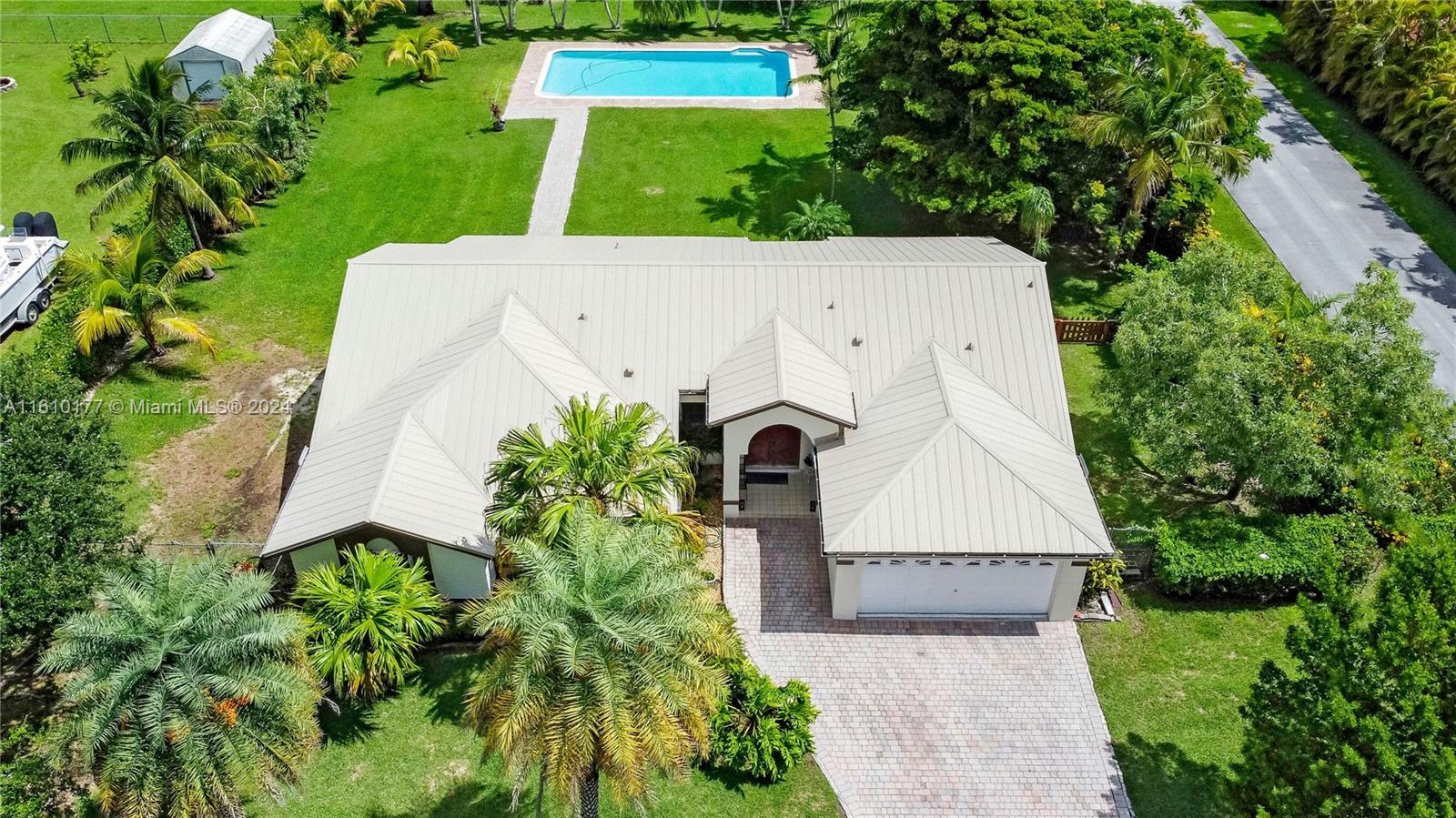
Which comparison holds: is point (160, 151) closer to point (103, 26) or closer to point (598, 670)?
point (103, 26)

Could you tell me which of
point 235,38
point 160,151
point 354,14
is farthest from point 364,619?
point 354,14

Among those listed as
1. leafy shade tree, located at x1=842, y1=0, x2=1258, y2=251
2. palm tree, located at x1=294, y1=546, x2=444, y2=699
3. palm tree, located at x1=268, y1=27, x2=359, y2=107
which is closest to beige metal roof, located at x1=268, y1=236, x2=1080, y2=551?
palm tree, located at x1=294, y1=546, x2=444, y2=699

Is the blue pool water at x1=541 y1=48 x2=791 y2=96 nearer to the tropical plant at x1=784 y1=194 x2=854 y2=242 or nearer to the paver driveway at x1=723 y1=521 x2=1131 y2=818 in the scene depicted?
the tropical plant at x1=784 y1=194 x2=854 y2=242

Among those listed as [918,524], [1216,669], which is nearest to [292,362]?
[918,524]

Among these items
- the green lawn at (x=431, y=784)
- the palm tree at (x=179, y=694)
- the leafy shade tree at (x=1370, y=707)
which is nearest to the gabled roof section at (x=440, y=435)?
the green lawn at (x=431, y=784)

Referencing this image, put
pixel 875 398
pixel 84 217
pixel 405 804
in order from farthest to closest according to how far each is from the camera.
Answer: pixel 84 217
pixel 875 398
pixel 405 804

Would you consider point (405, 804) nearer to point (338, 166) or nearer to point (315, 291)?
point (315, 291)

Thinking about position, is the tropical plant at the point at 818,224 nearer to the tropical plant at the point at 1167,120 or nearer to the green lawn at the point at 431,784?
the tropical plant at the point at 1167,120
